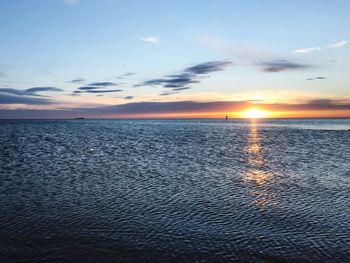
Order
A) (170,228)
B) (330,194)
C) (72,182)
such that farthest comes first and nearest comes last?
(72,182), (330,194), (170,228)

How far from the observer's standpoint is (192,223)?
16.6m

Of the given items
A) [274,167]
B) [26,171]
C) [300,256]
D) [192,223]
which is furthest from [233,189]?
[26,171]

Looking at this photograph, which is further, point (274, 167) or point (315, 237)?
point (274, 167)

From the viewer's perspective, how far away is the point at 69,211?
18359 mm

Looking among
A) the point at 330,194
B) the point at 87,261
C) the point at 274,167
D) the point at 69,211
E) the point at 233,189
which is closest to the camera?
the point at 87,261

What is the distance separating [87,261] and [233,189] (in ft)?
46.2

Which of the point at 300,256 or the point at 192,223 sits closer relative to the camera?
the point at 300,256

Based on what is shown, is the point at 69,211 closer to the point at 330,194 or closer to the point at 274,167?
the point at 330,194

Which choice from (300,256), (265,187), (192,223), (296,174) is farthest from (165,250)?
(296,174)

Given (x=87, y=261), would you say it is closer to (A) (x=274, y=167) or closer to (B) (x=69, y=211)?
(B) (x=69, y=211)

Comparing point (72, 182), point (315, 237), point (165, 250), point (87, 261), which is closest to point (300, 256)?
point (315, 237)

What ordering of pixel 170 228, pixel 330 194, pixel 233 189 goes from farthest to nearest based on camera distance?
pixel 233 189 < pixel 330 194 < pixel 170 228

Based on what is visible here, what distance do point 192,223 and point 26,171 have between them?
2063 cm

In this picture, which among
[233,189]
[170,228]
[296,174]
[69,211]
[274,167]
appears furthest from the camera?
[274,167]
